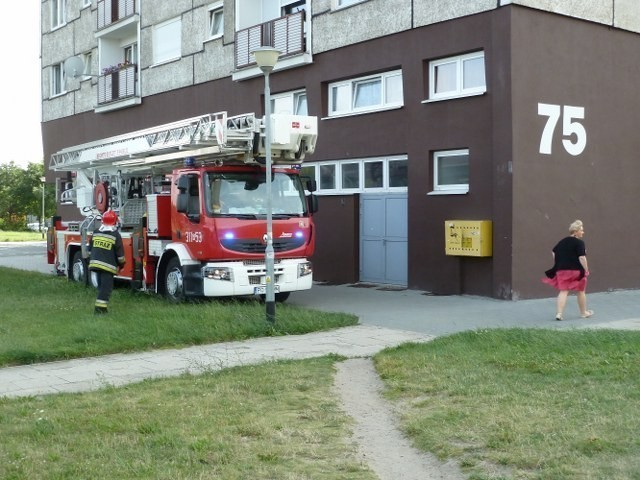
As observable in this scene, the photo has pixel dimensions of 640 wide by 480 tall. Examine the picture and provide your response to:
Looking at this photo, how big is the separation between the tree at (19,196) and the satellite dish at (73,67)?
5106 centimetres

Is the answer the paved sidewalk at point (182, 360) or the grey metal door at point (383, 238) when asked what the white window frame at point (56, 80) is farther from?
the paved sidewalk at point (182, 360)

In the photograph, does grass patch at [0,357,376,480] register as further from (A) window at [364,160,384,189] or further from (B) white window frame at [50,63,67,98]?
(B) white window frame at [50,63,67,98]

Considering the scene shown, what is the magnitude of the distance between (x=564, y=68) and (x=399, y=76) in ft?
11.3

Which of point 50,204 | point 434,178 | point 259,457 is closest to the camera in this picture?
point 259,457

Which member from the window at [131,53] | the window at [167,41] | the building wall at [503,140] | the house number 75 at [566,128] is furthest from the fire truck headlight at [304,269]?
the window at [131,53]

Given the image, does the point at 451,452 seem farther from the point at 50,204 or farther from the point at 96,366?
the point at 50,204

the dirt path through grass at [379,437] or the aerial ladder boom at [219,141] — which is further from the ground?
the aerial ladder boom at [219,141]

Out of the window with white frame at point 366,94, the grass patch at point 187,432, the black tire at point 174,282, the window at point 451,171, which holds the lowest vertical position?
the grass patch at point 187,432

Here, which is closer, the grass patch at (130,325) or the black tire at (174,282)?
the grass patch at (130,325)

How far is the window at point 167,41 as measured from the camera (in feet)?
83.9

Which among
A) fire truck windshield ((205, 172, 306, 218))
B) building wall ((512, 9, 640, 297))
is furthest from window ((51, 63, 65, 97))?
building wall ((512, 9, 640, 297))

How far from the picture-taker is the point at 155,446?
6.10 metres

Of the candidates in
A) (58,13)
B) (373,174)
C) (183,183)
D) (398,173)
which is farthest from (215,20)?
(58,13)

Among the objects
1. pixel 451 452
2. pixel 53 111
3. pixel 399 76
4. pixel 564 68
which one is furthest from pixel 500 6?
pixel 53 111
